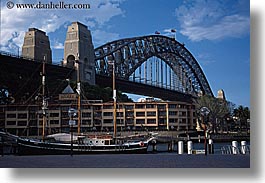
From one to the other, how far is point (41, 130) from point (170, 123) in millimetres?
3824

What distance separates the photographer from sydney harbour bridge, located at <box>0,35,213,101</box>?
36.7 feet

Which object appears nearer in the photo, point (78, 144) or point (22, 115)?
point (22, 115)

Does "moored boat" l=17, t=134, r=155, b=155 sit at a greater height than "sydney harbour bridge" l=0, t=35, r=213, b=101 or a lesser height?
lesser

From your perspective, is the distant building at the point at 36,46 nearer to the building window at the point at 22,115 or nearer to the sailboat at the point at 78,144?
the sailboat at the point at 78,144

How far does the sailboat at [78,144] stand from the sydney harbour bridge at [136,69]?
56 cm

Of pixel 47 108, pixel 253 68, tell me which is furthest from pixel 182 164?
pixel 47 108

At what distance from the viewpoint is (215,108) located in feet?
37.4

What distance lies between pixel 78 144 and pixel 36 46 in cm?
373

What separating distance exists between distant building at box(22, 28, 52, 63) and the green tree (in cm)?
438

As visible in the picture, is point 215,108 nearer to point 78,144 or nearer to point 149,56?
point 149,56

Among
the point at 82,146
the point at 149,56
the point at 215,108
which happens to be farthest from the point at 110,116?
the point at 215,108

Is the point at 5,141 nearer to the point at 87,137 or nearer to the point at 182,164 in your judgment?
the point at 87,137

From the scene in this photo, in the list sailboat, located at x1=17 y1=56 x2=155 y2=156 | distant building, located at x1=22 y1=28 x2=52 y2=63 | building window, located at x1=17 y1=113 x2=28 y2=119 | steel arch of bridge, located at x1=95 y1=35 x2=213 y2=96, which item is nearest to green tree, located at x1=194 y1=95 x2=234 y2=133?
steel arch of bridge, located at x1=95 y1=35 x2=213 y2=96

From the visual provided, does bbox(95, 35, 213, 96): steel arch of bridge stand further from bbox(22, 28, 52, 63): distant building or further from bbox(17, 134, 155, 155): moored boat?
bbox(17, 134, 155, 155): moored boat
